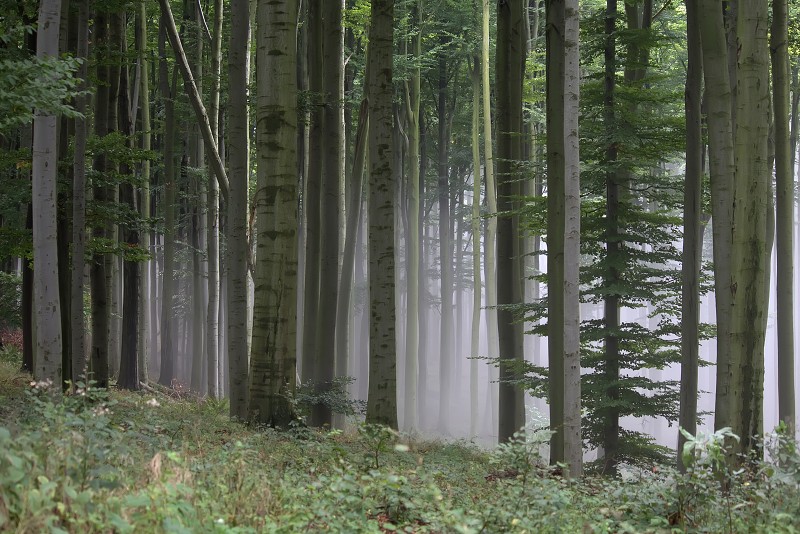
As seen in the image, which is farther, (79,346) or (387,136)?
(79,346)

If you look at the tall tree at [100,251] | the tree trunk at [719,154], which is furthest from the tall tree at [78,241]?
the tree trunk at [719,154]

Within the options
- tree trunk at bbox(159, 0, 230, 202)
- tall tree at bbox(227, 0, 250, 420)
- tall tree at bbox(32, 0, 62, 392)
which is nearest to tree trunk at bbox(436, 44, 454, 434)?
tree trunk at bbox(159, 0, 230, 202)

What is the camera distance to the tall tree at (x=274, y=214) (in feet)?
35.2

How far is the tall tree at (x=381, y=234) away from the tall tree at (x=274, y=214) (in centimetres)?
131

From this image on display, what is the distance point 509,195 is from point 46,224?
8.60 m

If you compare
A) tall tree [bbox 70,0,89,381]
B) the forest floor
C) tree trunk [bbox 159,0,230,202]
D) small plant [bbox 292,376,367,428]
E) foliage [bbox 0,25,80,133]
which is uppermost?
tree trunk [bbox 159,0,230,202]

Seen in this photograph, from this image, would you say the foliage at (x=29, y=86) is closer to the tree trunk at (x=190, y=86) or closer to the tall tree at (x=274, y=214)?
the tall tree at (x=274, y=214)

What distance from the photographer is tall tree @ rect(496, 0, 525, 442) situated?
49.5 ft

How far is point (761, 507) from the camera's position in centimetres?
596

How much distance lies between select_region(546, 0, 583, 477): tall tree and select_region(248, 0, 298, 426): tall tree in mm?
3585

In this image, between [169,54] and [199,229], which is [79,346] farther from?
[169,54]

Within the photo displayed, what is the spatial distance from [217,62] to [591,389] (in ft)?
35.0

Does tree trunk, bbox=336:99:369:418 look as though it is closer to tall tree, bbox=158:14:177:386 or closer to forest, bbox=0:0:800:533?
forest, bbox=0:0:800:533

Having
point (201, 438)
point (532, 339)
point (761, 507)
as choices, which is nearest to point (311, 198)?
point (201, 438)
